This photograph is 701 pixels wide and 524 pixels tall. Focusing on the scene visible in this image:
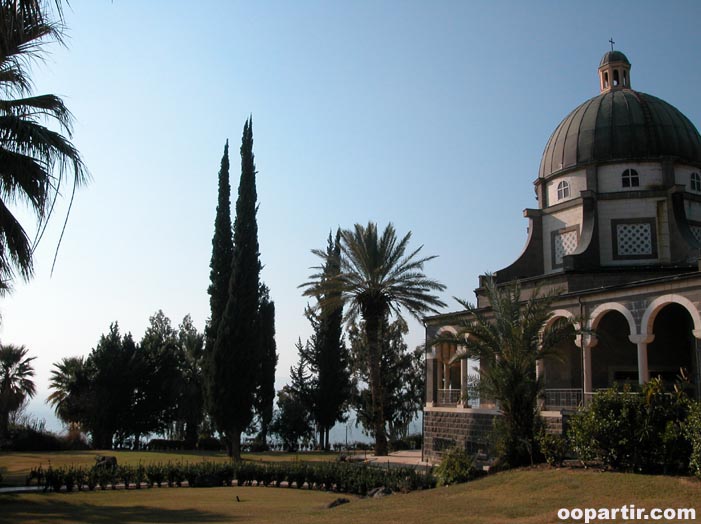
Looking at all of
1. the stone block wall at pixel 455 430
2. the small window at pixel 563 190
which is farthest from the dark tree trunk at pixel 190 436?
the small window at pixel 563 190

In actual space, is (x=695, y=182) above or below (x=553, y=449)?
above

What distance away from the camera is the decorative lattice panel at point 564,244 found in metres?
28.8

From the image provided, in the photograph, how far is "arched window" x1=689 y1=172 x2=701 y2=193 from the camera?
28.4 m

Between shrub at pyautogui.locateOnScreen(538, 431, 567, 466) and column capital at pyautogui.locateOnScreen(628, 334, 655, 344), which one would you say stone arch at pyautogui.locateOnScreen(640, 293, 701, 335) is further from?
shrub at pyautogui.locateOnScreen(538, 431, 567, 466)

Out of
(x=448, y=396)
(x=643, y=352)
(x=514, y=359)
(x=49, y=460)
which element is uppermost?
(x=643, y=352)

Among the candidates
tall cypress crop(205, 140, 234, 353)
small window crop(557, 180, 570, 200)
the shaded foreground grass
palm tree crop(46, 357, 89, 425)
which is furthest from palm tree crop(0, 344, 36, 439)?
small window crop(557, 180, 570, 200)

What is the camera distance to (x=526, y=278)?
93.6 feet

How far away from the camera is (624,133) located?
28578mm

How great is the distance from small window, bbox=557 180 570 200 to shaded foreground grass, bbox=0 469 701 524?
52.3ft

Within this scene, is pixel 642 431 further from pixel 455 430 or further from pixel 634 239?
pixel 634 239

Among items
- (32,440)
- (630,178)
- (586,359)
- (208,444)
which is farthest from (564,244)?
(32,440)

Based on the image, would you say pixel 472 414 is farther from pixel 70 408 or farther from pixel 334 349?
pixel 70 408

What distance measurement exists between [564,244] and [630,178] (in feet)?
12.5

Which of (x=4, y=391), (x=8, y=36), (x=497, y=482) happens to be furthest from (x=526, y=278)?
(x=4, y=391)
